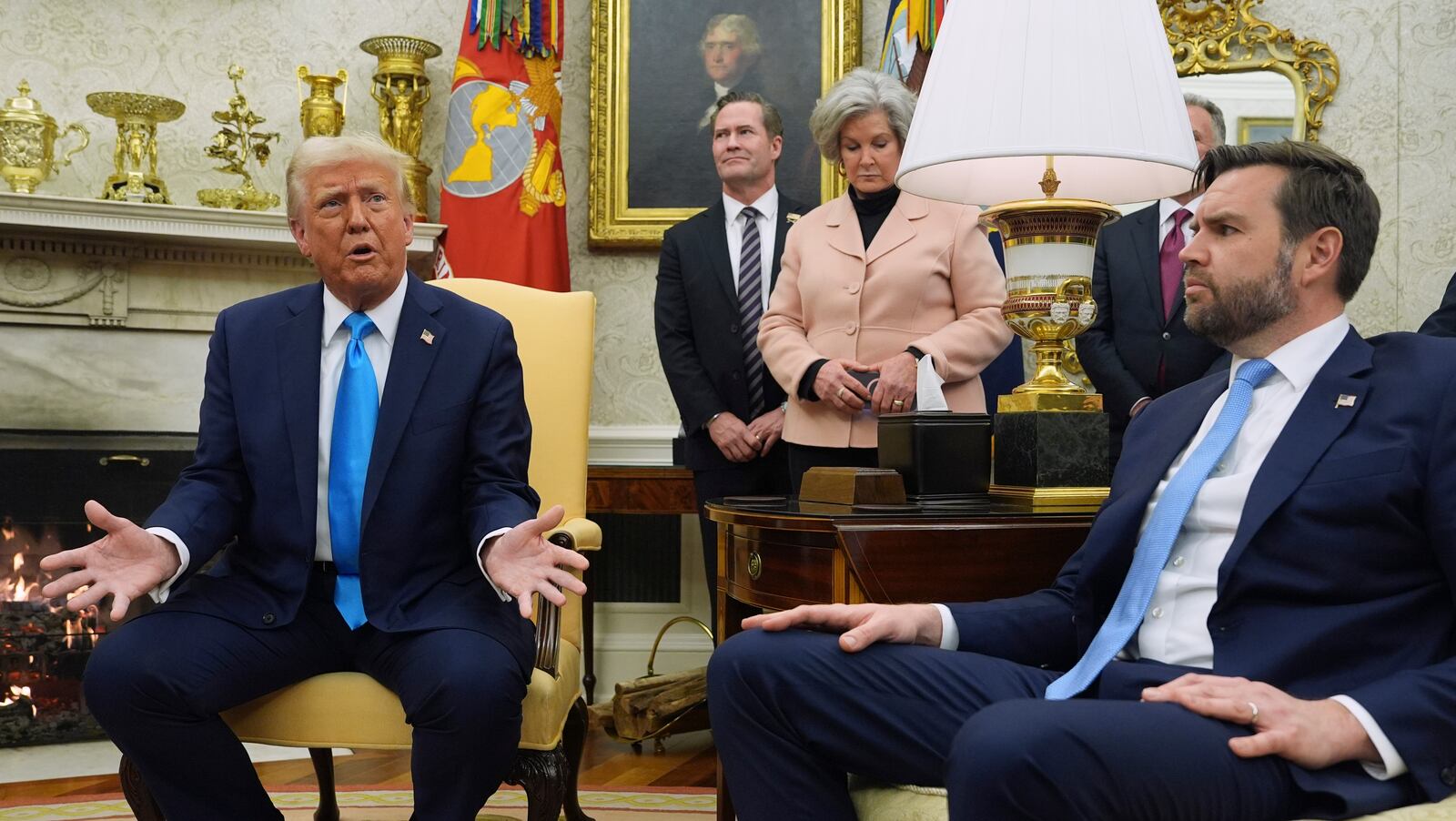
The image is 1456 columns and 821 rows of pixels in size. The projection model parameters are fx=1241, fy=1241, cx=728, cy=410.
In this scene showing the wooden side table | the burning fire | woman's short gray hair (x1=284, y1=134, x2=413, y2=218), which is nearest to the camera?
the wooden side table

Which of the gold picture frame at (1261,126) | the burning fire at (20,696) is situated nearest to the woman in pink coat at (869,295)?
the gold picture frame at (1261,126)

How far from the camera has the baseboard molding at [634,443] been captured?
463cm

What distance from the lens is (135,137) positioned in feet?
13.8

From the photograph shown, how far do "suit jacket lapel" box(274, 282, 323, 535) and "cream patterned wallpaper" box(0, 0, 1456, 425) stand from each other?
2.27m

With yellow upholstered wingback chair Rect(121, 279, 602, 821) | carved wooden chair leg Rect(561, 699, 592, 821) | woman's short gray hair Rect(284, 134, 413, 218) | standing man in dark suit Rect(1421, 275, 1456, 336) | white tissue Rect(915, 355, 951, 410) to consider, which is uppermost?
woman's short gray hair Rect(284, 134, 413, 218)

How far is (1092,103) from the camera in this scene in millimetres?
2053

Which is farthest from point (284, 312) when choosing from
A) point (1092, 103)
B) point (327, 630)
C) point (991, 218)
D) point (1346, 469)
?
point (1346, 469)

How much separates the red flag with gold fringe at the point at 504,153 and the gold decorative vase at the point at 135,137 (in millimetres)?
943

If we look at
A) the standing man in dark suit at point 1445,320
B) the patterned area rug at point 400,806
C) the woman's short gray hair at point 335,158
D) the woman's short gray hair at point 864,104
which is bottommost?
the patterned area rug at point 400,806

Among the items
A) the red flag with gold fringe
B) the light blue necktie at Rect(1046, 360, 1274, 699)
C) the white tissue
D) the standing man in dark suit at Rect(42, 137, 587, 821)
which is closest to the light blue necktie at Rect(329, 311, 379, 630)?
the standing man in dark suit at Rect(42, 137, 587, 821)

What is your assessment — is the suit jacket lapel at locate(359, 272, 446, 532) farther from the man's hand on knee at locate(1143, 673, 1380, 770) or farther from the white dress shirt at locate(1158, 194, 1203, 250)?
the white dress shirt at locate(1158, 194, 1203, 250)

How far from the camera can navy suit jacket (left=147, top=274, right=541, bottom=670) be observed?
220 centimetres

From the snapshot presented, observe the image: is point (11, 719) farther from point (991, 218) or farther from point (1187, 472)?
point (1187, 472)

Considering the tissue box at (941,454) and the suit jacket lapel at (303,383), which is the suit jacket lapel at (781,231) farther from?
the suit jacket lapel at (303,383)
